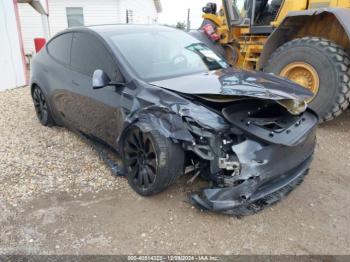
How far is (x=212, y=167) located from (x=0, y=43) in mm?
7852

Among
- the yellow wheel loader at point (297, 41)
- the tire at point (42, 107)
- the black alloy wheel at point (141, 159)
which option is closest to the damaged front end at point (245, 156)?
the black alloy wheel at point (141, 159)

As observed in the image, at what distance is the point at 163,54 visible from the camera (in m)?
3.81

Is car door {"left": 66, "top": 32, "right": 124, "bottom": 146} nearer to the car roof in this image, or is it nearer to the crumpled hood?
the car roof

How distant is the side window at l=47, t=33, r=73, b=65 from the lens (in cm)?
446

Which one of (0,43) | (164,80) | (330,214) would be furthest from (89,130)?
(0,43)

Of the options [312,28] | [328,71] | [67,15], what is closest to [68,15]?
[67,15]

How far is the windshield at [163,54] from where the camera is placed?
3.55 meters

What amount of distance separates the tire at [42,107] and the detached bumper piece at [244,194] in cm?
314

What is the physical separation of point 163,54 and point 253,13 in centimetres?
381

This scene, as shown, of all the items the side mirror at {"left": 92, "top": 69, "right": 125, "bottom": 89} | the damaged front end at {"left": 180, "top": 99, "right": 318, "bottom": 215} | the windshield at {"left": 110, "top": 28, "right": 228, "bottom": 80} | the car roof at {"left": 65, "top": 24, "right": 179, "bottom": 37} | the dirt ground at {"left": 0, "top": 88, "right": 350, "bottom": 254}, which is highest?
the car roof at {"left": 65, "top": 24, "right": 179, "bottom": 37}

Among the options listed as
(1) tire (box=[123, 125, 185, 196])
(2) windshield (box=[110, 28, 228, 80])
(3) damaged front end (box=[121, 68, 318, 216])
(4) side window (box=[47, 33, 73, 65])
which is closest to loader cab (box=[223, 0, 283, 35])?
(2) windshield (box=[110, 28, 228, 80])

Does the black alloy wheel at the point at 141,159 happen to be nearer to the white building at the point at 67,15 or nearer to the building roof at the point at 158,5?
the white building at the point at 67,15

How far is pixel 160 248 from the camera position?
8.70 ft

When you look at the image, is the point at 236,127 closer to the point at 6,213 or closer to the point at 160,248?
the point at 160,248
